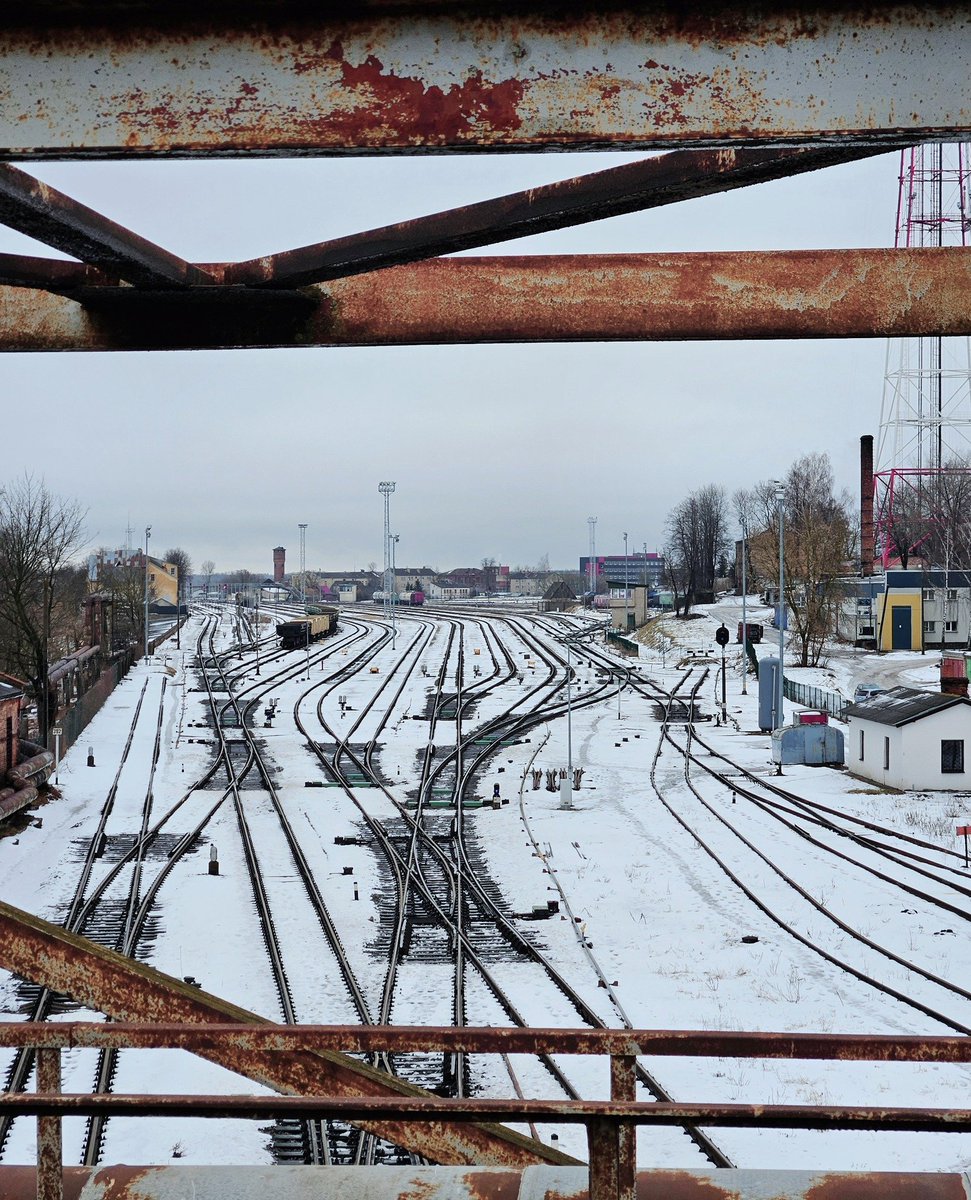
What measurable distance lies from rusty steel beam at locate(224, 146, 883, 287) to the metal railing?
2329 millimetres

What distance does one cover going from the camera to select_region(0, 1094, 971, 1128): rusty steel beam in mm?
2629

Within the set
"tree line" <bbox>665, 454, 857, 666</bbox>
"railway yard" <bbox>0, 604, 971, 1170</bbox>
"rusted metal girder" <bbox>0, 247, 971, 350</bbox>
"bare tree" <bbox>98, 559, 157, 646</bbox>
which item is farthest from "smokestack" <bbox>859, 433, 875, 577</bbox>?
"rusted metal girder" <bbox>0, 247, 971, 350</bbox>

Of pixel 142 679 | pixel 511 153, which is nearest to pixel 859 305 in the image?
pixel 511 153

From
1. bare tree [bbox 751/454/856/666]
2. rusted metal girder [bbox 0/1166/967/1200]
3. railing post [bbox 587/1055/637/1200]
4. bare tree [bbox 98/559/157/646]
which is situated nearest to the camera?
railing post [bbox 587/1055/637/1200]

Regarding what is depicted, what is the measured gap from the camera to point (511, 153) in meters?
2.45

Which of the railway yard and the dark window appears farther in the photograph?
the dark window

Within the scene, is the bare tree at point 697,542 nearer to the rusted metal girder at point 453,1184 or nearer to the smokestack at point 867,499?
the smokestack at point 867,499

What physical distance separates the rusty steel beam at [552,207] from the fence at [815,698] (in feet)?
111

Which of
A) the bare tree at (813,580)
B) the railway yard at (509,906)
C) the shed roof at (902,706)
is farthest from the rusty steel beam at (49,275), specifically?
the bare tree at (813,580)

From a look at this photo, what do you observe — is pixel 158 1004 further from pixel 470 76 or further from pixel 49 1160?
pixel 470 76

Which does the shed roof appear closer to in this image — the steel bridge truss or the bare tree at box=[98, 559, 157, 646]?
the steel bridge truss

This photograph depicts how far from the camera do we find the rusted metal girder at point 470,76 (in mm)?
2387

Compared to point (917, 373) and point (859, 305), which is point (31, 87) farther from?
point (917, 373)

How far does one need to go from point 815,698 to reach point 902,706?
43.3ft
